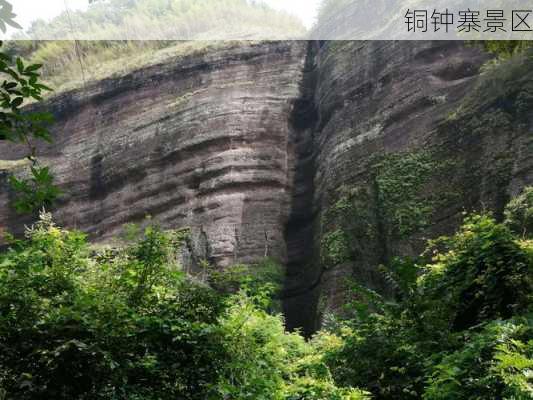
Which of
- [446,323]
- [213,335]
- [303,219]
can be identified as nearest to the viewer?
[213,335]

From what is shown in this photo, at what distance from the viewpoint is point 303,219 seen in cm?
1966

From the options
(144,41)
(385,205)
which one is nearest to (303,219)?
(385,205)

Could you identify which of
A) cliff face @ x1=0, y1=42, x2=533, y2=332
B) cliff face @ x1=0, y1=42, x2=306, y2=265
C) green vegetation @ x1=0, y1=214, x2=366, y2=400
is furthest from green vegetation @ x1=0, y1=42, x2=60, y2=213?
cliff face @ x1=0, y1=42, x2=306, y2=265

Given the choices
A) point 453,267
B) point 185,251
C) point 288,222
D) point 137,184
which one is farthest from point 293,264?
point 453,267

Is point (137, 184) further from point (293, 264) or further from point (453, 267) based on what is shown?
point (453, 267)

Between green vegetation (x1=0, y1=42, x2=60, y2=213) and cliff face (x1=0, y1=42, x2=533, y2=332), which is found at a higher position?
cliff face (x1=0, y1=42, x2=533, y2=332)

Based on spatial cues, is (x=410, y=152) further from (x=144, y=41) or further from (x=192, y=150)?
(x=144, y=41)

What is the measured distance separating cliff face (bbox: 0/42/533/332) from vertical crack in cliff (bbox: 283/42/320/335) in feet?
0.16

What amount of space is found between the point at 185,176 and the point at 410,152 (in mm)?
7531

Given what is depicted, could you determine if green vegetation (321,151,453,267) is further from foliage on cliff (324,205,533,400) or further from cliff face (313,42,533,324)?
foliage on cliff (324,205,533,400)

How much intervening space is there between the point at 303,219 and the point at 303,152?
3.01m

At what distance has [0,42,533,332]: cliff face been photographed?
49.5 ft

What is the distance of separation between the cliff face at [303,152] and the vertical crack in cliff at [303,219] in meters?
0.05

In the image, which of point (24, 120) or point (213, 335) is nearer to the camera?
point (24, 120)
